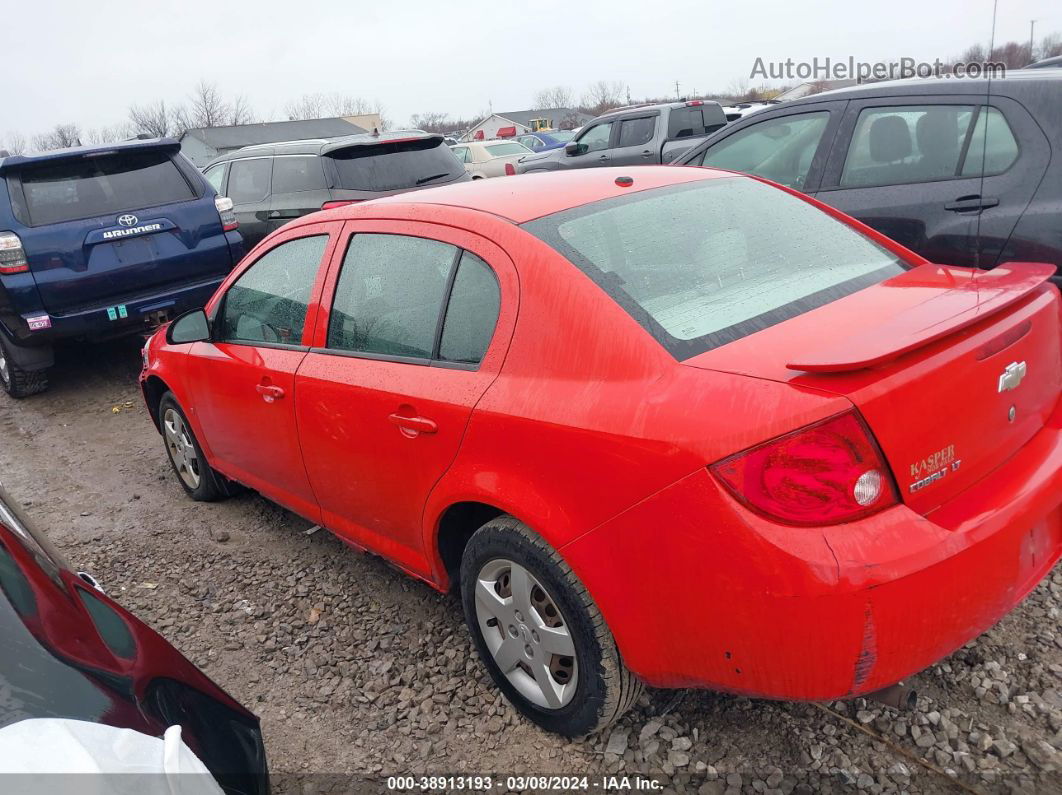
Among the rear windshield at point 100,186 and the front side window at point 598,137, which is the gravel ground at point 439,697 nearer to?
the rear windshield at point 100,186

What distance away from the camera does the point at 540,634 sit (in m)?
2.43

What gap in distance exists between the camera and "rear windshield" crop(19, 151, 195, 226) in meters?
6.41

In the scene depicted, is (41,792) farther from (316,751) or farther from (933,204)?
(933,204)

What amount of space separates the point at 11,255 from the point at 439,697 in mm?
5250

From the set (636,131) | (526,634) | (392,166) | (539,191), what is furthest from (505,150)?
(526,634)

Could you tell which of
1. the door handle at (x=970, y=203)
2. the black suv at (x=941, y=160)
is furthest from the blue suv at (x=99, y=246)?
the door handle at (x=970, y=203)

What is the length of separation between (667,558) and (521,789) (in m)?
0.94

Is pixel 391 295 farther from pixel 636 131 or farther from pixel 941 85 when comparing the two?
pixel 636 131

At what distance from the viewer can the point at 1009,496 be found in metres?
2.05

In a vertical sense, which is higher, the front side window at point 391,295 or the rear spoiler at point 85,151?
the rear spoiler at point 85,151

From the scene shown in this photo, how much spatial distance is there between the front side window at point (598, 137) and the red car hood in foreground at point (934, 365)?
11.8 metres

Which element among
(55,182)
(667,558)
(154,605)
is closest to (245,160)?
(55,182)

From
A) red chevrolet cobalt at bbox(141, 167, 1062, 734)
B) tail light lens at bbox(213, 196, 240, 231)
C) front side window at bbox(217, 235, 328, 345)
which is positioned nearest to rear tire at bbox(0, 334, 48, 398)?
tail light lens at bbox(213, 196, 240, 231)

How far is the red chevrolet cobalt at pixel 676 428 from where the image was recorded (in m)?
1.85
